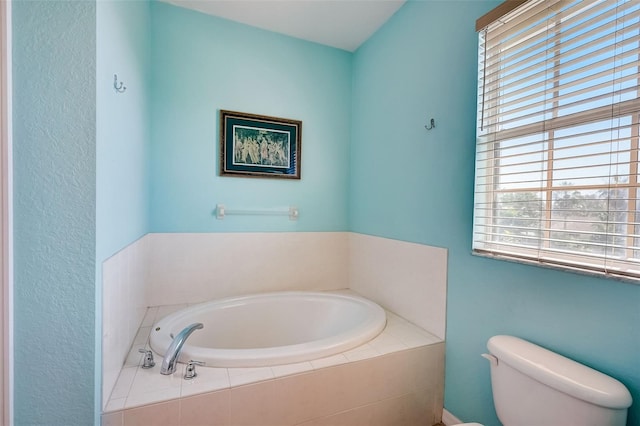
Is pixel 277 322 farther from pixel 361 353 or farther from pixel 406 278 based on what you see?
pixel 406 278

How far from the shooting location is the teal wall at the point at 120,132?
3.20 ft

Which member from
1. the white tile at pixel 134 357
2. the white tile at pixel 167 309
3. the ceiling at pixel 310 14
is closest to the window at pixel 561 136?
the ceiling at pixel 310 14

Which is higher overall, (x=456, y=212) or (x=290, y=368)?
(x=456, y=212)

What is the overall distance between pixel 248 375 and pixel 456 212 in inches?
49.8

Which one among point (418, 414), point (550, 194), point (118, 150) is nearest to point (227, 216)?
point (118, 150)

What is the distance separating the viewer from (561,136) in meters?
1.09

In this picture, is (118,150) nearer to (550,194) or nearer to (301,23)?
(301,23)

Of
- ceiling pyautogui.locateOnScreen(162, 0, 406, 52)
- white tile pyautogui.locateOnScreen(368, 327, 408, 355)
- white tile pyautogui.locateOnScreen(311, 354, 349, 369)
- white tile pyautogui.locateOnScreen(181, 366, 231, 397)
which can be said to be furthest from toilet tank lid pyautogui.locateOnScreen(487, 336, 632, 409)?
ceiling pyautogui.locateOnScreen(162, 0, 406, 52)

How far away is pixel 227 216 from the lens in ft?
7.02

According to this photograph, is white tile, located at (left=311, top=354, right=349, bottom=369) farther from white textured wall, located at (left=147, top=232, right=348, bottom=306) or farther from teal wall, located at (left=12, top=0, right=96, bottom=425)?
white textured wall, located at (left=147, top=232, right=348, bottom=306)

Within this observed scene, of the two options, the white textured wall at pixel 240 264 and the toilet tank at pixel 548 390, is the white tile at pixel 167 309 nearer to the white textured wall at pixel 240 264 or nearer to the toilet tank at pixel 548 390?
the white textured wall at pixel 240 264

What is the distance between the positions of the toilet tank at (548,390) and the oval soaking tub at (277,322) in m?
0.63

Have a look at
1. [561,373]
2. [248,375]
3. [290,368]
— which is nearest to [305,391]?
[290,368]

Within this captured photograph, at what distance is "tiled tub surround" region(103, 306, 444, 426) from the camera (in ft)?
3.54
